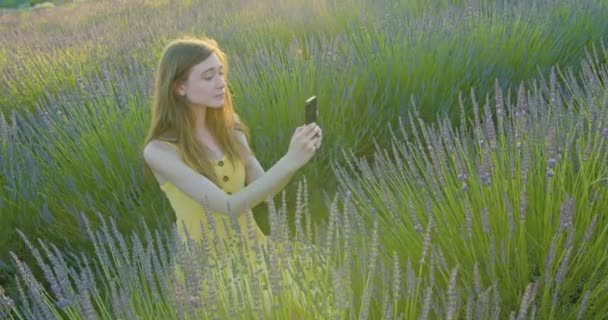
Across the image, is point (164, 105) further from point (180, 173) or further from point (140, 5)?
point (140, 5)

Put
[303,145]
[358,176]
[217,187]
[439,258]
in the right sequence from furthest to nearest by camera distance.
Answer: [217,187] → [303,145] → [358,176] → [439,258]

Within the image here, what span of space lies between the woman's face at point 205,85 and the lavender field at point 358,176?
0.45 meters

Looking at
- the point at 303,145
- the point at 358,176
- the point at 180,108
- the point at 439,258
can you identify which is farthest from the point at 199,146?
the point at 439,258

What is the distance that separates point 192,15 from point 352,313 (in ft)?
18.0

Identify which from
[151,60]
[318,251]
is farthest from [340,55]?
[318,251]

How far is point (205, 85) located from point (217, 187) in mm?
358

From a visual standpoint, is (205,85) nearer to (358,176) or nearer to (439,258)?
(358,176)

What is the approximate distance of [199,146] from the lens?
2.41m

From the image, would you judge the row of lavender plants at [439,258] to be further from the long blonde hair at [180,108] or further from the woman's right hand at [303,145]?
the long blonde hair at [180,108]

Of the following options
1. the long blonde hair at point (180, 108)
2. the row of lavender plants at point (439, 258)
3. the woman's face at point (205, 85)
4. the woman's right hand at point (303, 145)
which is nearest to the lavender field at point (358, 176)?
the row of lavender plants at point (439, 258)

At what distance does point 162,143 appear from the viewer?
239cm

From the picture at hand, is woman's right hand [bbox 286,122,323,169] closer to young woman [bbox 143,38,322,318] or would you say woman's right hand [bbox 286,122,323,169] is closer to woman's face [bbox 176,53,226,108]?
young woman [bbox 143,38,322,318]

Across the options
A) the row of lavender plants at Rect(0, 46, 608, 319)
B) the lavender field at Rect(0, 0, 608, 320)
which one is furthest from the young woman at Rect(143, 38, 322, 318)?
the row of lavender plants at Rect(0, 46, 608, 319)

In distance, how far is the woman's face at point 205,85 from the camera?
94.3 inches
